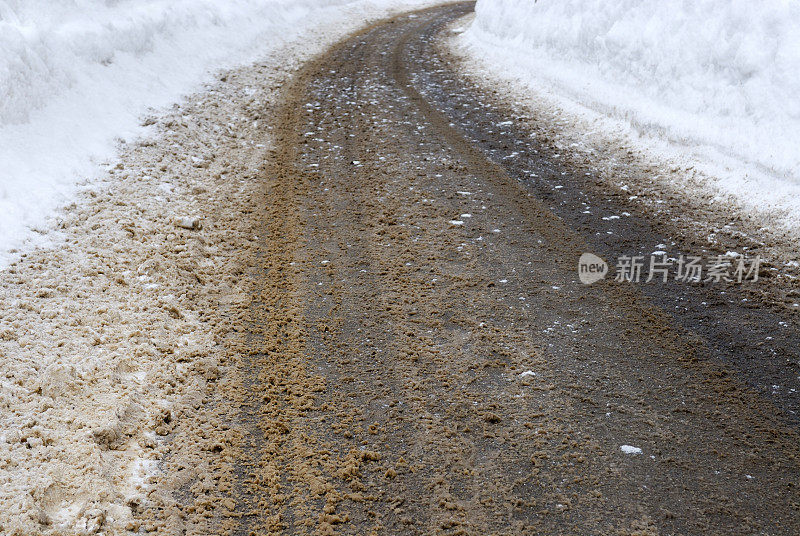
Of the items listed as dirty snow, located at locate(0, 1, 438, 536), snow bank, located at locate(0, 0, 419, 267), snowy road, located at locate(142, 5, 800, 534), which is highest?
snow bank, located at locate(0, 0, 419, 267)

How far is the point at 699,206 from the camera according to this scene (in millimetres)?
6422

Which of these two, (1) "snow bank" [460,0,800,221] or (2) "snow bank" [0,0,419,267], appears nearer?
(2) "snow bank" [0,0,419,267]

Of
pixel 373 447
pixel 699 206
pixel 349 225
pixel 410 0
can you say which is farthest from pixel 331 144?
pixel 410 0

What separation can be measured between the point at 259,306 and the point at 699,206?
5.08 meters

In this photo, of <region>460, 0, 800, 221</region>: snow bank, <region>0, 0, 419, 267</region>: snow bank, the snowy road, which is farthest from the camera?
<region>460, 0, 800, 221</region>: snow bank

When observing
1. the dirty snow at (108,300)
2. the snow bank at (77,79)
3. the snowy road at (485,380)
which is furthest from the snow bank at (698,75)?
the snow bank at (77,79)

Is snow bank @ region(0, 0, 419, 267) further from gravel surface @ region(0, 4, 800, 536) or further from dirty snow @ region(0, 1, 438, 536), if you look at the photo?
gravel surface @ region(0, 4, 800, 536)

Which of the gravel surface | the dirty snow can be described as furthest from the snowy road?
the dirty snow

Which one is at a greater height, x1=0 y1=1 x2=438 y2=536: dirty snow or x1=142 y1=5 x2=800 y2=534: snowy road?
x1=0 y1=1 x2=438 y2=536: dirty snow

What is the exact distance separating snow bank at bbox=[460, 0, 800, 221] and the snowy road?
7.29ft

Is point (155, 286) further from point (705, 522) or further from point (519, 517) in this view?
point (705, 522)

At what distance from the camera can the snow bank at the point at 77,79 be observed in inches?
229

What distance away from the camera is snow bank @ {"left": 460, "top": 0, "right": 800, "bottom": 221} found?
7.33 metres

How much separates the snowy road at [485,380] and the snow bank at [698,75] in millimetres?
2222
